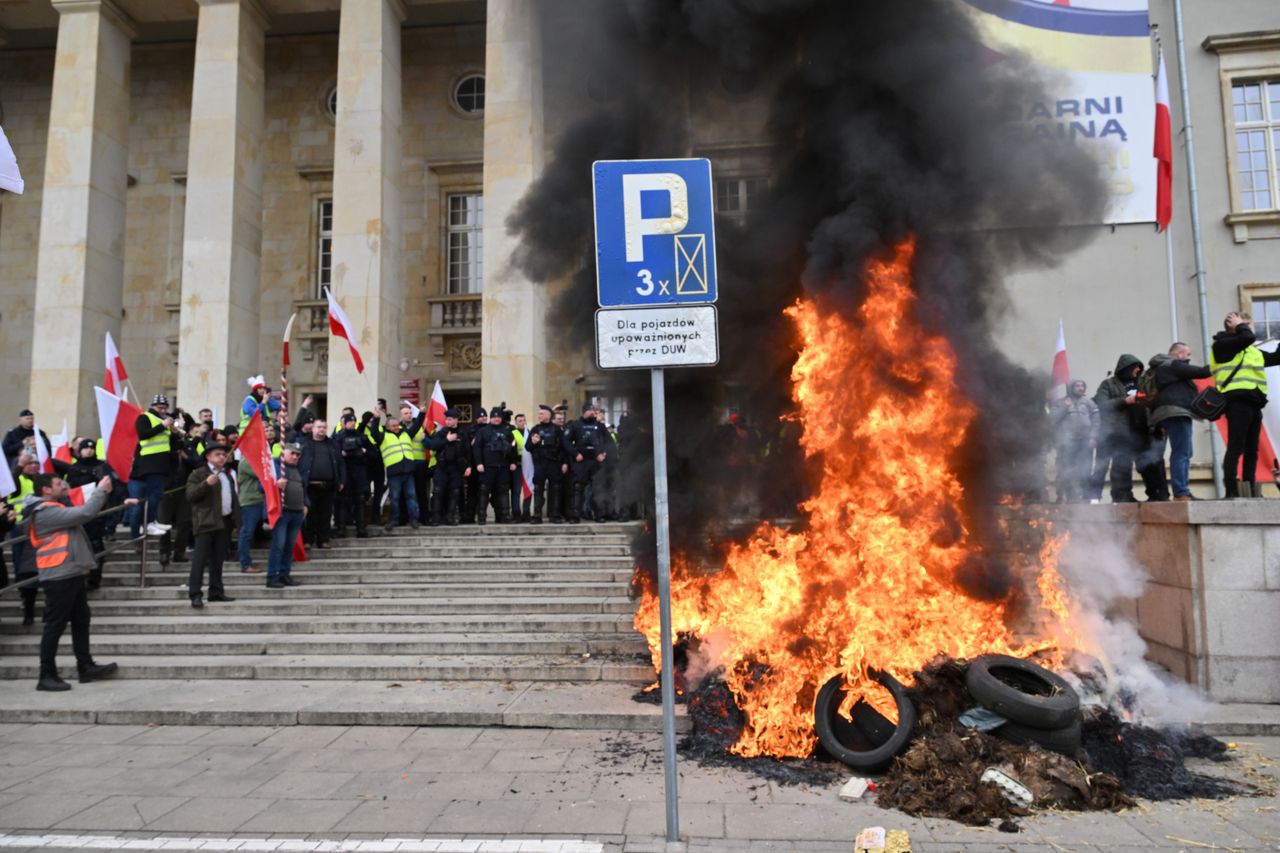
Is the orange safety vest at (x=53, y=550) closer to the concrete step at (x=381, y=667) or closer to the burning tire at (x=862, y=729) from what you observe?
the concrete step at (x=381, y=667)

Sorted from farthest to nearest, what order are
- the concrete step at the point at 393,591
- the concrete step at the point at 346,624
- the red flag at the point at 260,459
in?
the red flag at the point at 260,459 < the concrete step at the point at 393,591 < the concrete step at the point at 346,624

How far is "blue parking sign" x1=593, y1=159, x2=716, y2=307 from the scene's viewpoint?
164 inches

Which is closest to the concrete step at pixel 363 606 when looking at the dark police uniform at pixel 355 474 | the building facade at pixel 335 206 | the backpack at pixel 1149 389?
the dark police uniform at pixel 355 474

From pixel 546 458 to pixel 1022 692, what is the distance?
27.5 feet

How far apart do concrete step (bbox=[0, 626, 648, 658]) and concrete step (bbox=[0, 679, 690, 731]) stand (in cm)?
69

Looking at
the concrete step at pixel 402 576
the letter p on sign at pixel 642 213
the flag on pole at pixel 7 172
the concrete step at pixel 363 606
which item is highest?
the flag on pole at pixel 7 172

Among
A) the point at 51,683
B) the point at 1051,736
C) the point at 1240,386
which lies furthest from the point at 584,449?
the point at 1051,736

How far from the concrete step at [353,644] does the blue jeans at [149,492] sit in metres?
2.37

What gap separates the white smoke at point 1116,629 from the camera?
19.5 ft

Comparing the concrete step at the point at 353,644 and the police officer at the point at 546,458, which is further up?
the police officer at the point at 546,458

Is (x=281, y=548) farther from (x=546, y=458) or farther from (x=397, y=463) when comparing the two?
(x=546, y=458)

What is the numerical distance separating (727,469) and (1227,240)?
14504 millimetres

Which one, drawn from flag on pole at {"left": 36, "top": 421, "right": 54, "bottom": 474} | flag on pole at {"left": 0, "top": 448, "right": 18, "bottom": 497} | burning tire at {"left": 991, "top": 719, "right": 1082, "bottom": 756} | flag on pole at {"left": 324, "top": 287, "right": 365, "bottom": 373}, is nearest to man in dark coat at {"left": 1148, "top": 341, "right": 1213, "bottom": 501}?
burning tire at {"left": 991, "top": 719, "right": 1082, "bottom": 756}

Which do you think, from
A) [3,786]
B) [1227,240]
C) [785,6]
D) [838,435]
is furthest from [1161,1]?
[3,786]
